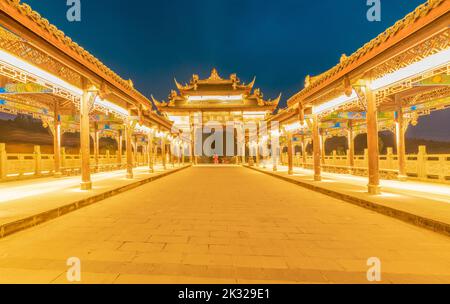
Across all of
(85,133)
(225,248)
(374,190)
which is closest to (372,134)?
(374,190)

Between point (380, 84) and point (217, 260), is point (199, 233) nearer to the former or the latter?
point (217, 260)

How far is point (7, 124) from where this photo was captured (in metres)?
45.6

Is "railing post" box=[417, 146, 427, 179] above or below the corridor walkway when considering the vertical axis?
above

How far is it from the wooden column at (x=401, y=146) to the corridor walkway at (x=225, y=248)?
265 inches

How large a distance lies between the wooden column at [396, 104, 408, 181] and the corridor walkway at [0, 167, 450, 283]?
22.1 feet

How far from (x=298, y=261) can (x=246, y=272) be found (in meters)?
0.71

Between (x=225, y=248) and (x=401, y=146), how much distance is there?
11.1m

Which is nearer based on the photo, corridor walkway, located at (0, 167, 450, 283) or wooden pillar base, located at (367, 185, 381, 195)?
corridor walkway, located at (0, 167, 450, 283)

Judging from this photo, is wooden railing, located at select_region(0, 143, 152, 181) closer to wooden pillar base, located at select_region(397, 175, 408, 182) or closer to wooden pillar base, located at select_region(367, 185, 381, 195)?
wooden pillar base, located at select_region(367, 185, 381, 195)

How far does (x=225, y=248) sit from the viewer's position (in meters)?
3.24

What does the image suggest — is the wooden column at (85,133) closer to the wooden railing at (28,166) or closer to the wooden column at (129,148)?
the wooden column at (129,148)

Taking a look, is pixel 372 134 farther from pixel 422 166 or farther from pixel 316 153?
pixel 422 166

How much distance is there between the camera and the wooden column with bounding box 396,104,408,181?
1034 cm

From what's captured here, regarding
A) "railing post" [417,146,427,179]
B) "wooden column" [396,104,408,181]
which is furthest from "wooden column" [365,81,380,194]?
"railing post" [417,146,427,179]
